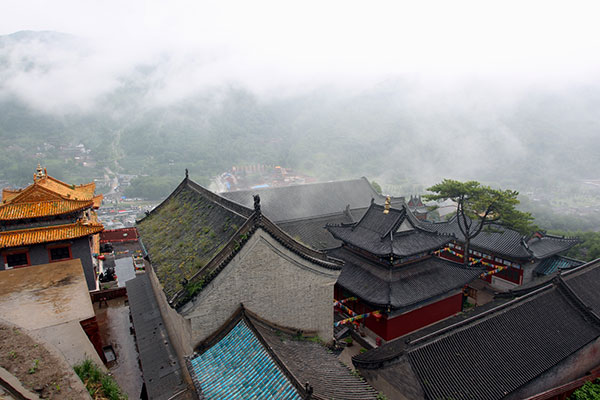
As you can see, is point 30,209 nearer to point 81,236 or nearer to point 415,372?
point 81,236

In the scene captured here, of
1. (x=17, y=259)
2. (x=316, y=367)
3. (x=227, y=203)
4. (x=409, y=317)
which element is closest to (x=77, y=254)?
(x=17, y=259)

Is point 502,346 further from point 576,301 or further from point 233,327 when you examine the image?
point 233,327

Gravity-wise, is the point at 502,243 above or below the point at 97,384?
below

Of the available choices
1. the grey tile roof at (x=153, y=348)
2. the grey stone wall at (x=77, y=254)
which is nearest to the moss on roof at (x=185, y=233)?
the grey tile roof at (x=153, y=348)

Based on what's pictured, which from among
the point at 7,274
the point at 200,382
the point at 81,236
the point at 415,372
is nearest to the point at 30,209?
the point at 81,236

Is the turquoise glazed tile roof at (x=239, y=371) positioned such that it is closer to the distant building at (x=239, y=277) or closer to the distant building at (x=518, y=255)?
the distant building at (x=239, y=277)

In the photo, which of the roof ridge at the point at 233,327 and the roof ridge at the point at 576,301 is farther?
the roof ridge at the point at 576,301
